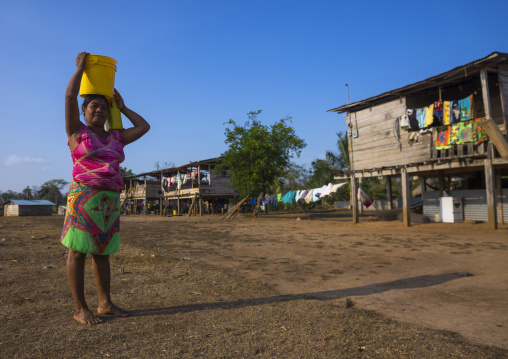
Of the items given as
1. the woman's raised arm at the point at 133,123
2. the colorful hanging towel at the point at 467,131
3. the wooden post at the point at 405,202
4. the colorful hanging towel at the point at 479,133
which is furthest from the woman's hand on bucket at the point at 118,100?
the wooden post at the point at 405,202

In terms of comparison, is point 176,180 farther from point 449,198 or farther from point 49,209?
point 449,198

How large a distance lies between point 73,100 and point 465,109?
12.5 metres

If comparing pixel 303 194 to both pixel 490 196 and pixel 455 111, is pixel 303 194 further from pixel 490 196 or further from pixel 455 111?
pixel 490 196

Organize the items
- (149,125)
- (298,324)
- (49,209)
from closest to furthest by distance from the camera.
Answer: (298,324) < (149,125) < (49,209)

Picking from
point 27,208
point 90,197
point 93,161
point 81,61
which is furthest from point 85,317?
point 27,208

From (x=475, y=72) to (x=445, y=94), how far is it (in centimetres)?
429

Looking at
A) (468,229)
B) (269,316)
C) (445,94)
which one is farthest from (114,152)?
(445,94)

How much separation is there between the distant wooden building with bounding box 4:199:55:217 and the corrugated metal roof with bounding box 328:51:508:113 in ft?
115

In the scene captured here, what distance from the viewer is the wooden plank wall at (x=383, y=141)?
44.6 ft

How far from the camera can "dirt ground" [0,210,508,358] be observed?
7.26 ft

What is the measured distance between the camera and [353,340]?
2.34 meters

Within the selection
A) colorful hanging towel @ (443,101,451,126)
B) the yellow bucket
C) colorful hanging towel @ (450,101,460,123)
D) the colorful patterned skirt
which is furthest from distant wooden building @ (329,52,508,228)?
the colorful patterned skirt

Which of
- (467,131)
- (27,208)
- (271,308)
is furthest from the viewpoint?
(27,208)

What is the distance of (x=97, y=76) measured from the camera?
2.87 metres
